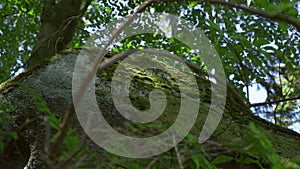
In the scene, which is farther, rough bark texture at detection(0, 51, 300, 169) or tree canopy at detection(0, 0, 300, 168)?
tree canopy at detection(0, 0, 300, 168)

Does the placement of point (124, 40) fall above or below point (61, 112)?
above

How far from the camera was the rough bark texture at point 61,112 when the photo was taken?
208 centimetres

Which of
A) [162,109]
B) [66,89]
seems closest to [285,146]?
[162,109]

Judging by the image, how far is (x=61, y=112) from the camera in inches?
87.0

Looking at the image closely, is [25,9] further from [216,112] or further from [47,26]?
[216,112]

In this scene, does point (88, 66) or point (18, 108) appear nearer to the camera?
point (18, 108)

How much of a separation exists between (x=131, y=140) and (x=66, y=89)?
102 cm

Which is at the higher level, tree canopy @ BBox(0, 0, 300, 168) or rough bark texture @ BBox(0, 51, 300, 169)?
tree canopy @ BBox(0, 0, 300, 168)

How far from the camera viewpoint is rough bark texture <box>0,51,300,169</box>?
2.08 m

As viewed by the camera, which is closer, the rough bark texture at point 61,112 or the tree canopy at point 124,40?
the rough bark texture at point 61,112

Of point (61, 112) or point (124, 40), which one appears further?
point (124, 40)

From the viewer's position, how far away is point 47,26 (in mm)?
6008

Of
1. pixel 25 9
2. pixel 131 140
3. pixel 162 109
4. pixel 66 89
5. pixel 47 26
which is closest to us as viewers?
pixel 131 140

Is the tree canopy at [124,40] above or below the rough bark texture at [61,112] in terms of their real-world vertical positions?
above
